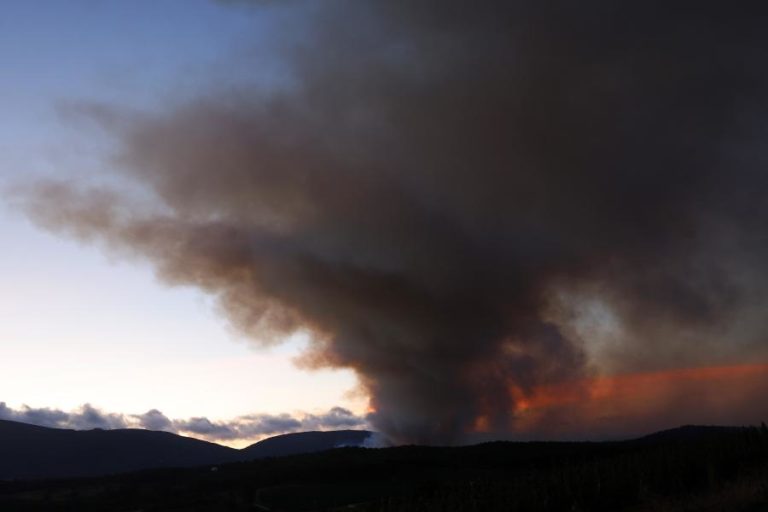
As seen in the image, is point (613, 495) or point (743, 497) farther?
point (613, 495)

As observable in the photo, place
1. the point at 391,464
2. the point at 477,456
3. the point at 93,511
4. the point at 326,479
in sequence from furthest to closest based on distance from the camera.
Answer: the point at 477,456, the point at 391,464, the point at 326,479, the point at 93,511

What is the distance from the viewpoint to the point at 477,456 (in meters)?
189

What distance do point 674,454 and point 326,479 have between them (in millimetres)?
112206

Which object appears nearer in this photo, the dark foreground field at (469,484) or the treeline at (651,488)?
the treeline at (651,488)

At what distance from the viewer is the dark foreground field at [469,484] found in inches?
1409

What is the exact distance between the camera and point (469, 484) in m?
54.4

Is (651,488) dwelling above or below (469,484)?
below

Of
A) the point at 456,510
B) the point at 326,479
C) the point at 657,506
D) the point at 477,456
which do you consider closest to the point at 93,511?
the point at 326,479

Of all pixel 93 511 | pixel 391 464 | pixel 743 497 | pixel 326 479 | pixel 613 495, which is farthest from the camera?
pixel 391 464

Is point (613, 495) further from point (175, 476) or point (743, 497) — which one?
point (175, 476)

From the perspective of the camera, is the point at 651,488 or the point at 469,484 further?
the point at 469,484

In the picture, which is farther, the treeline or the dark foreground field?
the dark foreground field

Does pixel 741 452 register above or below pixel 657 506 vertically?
above

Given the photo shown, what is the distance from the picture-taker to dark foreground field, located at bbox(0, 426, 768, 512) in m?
35.8
